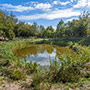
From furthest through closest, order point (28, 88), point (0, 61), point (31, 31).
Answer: point (31, 31) < point (0, 61) < point (28, 88)

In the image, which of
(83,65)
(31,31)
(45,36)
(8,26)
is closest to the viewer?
(83,65)

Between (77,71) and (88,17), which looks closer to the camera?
(77,71)

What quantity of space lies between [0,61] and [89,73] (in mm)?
Result: 5913

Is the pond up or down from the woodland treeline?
down

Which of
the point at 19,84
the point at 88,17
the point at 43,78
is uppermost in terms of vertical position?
the point at 88,17

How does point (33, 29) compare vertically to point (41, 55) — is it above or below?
above

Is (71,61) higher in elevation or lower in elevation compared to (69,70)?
higher

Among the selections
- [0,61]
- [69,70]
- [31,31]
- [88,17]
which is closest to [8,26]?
[31,31]

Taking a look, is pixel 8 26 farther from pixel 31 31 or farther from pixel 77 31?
pixel 77 31

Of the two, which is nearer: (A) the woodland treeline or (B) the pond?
(B) the pond

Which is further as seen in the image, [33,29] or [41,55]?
[33,29]

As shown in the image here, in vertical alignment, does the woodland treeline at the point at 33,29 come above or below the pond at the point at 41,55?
above

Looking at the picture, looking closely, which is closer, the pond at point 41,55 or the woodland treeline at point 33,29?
the pond at point 41,55

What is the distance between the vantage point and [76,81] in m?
3.84
